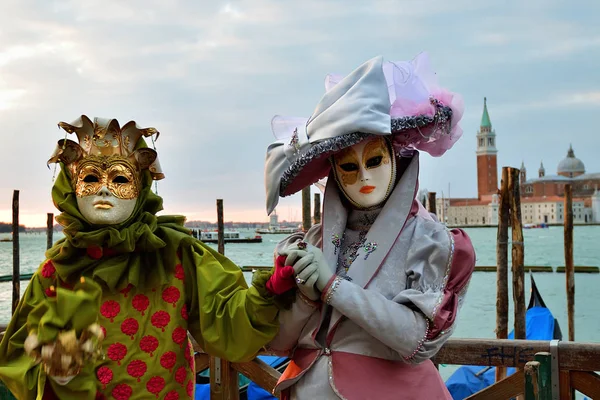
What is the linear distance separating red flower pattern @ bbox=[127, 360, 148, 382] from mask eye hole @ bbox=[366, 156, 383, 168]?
102 centimetres

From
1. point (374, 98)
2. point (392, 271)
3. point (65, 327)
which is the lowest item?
point (65, 327)

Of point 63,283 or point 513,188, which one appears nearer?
point 63,283

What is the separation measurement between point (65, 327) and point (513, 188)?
648 centimetres

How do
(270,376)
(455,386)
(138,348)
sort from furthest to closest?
1. (455,386)
2. (270,376)
3. (138,348)

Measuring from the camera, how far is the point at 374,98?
218 cm

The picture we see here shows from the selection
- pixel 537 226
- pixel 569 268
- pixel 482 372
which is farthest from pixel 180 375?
pixel 537 226

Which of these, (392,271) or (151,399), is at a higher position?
(392,271)

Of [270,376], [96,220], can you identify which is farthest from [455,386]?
[96,220]

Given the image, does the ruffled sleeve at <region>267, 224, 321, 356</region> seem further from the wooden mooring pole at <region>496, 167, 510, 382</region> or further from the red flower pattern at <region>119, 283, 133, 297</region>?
the wooden mooring pole at <region>496, 167, 510, 382</region>

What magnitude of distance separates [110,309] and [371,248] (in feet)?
3.01

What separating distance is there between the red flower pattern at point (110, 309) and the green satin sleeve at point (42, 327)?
0.34ft

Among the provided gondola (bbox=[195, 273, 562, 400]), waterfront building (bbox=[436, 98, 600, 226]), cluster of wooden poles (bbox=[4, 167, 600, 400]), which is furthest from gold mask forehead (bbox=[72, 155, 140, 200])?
waterfront building (bbox=[436, 98, 600, 226])

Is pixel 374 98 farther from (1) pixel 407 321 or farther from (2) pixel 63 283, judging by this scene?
(2) pixel 63 283

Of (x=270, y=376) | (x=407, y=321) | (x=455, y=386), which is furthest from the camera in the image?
(x=455, y=386)
